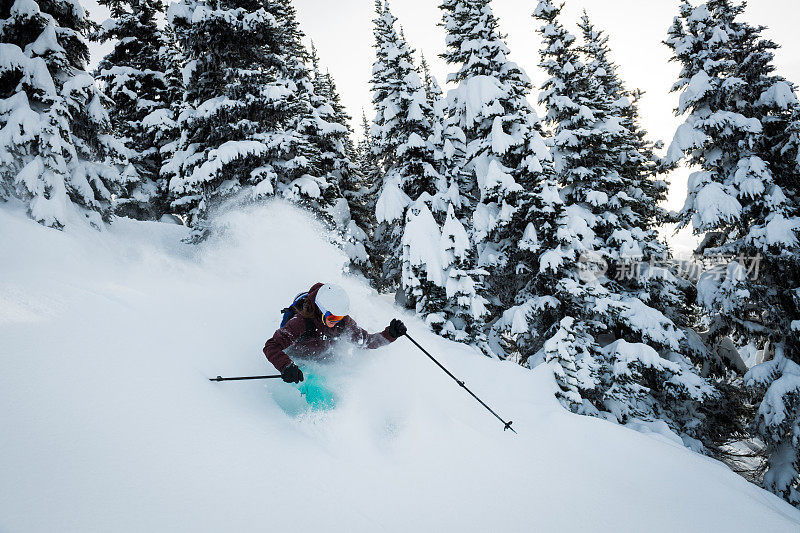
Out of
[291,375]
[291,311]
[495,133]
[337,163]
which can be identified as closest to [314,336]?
[291,311]

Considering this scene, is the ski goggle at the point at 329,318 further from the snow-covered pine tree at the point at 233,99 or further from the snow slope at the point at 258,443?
the snow-covered pine tree at the point at 233,99

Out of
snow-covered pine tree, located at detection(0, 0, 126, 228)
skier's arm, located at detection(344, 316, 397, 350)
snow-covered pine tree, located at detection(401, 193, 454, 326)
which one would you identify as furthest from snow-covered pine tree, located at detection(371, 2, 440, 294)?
snow-covered pine tree, located at detection(0, 0, 126, 228)

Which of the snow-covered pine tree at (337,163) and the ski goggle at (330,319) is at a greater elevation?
the snow-covered pine tree at (337,163)

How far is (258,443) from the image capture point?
380 cm

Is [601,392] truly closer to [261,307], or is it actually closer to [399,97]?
[261,307]

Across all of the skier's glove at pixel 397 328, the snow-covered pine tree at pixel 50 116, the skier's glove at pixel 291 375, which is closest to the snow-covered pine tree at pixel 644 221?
the skier's glove at pixel 397 328

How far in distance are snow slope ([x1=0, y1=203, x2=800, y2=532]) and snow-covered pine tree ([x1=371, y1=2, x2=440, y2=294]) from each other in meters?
7.39

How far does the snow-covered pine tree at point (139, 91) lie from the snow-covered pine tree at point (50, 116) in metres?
5.95

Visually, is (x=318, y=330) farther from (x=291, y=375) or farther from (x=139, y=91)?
(x=139, y=91)

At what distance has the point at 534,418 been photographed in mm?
6805

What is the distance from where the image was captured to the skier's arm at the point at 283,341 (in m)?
4.83

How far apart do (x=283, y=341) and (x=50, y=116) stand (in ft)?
36.4

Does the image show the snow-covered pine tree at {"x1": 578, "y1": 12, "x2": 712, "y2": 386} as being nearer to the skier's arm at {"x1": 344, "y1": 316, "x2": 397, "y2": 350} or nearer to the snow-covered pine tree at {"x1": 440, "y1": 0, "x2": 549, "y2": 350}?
the snow-covered pine tree at {"x1": 440, "y1": 0, "x2": 549, "y2": 350}

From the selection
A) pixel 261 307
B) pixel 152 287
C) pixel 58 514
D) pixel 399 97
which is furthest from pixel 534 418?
pixel 399 97
